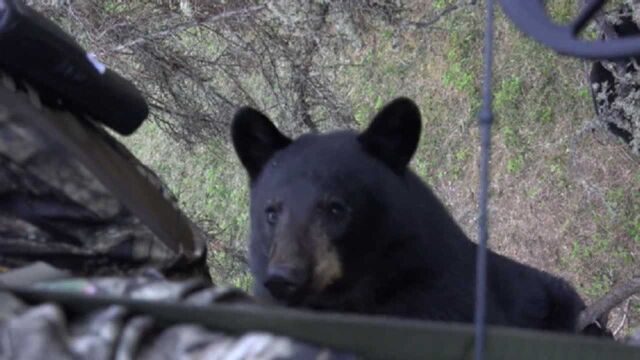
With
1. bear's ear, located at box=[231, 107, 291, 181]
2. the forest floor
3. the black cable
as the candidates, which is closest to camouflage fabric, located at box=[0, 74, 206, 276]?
bear's ear, located at box=[231, 107, 291, 181]

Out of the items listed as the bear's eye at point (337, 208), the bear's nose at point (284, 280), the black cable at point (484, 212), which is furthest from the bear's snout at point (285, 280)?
the black cable at point (484, 212)

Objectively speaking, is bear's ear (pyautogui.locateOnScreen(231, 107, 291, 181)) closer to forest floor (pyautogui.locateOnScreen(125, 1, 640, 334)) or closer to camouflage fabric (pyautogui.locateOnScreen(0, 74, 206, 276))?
camouflage fabric (pyautogui.locateOnScreen(0, 74, 206, 276))

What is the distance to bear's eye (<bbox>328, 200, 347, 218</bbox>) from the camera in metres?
2.80

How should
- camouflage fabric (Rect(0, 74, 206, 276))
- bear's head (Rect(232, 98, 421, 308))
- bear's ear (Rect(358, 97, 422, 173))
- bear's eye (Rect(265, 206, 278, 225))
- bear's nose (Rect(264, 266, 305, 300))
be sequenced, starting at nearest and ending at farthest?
camouflage fabric (Rect(0, 74, 206, 276))
bear's nose (Rect(264, 266, 305, 300))
bear's head (Rect(232, 98, 421, 308))
bear's eye (Rect(265, 206, 278, 225))
bear's ear (Rect(358, 97, 422, 173))

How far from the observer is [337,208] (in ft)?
9.22

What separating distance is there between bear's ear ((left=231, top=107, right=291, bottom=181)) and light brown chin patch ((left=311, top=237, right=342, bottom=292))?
0.36 metres

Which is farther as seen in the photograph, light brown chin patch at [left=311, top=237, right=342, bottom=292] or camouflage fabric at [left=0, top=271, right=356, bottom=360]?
light brown chin patch at [left=311, top=237, right=342, bottom=292]

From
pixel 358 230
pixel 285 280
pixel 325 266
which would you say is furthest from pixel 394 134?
pixel 285 280

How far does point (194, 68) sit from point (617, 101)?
1664mm

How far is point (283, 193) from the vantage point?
2875 mm

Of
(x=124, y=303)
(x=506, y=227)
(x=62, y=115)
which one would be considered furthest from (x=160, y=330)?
(x=506, y=227)

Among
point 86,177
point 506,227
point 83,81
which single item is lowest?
point 506,227

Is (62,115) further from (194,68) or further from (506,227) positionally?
(506,227)

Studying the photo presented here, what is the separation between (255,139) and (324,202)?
333 millimetres
